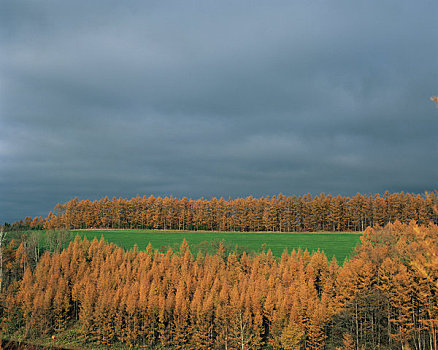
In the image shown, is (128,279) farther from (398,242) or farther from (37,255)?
(398,242)

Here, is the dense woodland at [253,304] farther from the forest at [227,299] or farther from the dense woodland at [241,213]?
the dense woodland at [241,213]

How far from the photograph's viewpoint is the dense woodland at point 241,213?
125 metres

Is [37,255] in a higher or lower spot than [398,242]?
lower

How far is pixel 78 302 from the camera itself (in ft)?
168

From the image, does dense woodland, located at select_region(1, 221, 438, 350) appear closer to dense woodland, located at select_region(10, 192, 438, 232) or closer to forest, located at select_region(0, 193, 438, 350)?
forest, located at select_region(0, 193, 438, 350)

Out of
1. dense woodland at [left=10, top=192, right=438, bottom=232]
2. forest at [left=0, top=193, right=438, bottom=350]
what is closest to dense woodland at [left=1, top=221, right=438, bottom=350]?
forest at [left=0, top=193, right=438, bottom=350]

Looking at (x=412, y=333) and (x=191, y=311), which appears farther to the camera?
(x=191, y=311)

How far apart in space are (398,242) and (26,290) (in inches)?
2041

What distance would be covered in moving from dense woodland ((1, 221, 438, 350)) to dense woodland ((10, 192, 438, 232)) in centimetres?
7705

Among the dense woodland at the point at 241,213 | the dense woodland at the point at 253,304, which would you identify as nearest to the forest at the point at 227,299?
the dense woodland at the point at 253,304

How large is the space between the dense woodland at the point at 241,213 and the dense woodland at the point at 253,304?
7705cm

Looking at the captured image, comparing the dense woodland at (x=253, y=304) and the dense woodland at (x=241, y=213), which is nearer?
the dense woodland at (x=253, y=304)

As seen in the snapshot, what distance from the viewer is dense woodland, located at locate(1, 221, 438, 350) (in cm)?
3784

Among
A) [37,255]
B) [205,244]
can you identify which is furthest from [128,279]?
[37,255]
